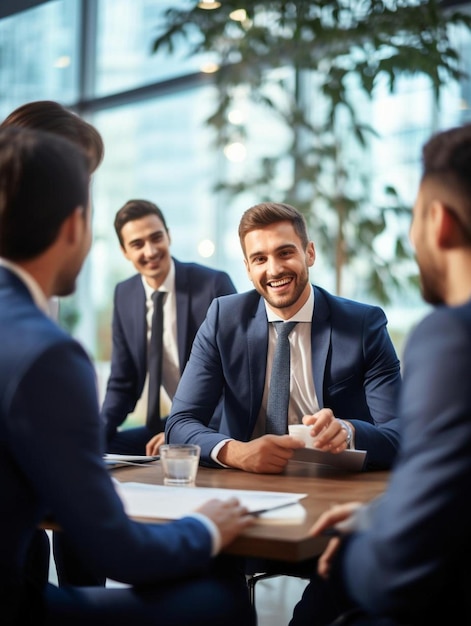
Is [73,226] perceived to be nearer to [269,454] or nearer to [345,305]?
[269,454]

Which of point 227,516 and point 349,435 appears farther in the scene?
point 349,435

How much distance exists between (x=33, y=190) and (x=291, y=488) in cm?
96

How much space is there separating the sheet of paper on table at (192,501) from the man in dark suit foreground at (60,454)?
3.8 inches

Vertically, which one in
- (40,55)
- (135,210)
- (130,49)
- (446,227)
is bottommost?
(446,227)

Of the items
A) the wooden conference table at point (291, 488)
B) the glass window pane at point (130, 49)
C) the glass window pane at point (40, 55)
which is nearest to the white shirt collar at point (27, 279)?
the wooden conference table at point (291, 488)

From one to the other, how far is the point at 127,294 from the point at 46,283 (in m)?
2.78

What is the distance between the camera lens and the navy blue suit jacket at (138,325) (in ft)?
13.8

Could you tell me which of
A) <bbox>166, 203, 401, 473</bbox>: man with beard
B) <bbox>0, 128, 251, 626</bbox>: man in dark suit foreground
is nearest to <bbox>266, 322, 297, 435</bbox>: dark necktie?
<bbox>166, 203, 401, 473</bbox>: man with beard

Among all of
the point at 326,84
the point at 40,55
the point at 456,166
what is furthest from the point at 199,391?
the point at 40,55

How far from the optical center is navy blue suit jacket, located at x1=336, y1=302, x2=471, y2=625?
4.28ft

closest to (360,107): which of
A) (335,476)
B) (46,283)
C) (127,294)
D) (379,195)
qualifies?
(379,195)

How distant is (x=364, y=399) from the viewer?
9.45 ft

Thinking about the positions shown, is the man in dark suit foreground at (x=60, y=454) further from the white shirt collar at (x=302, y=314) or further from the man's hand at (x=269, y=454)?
the white shirt collar at (x=302, y=314)

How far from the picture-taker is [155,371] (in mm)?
4246
